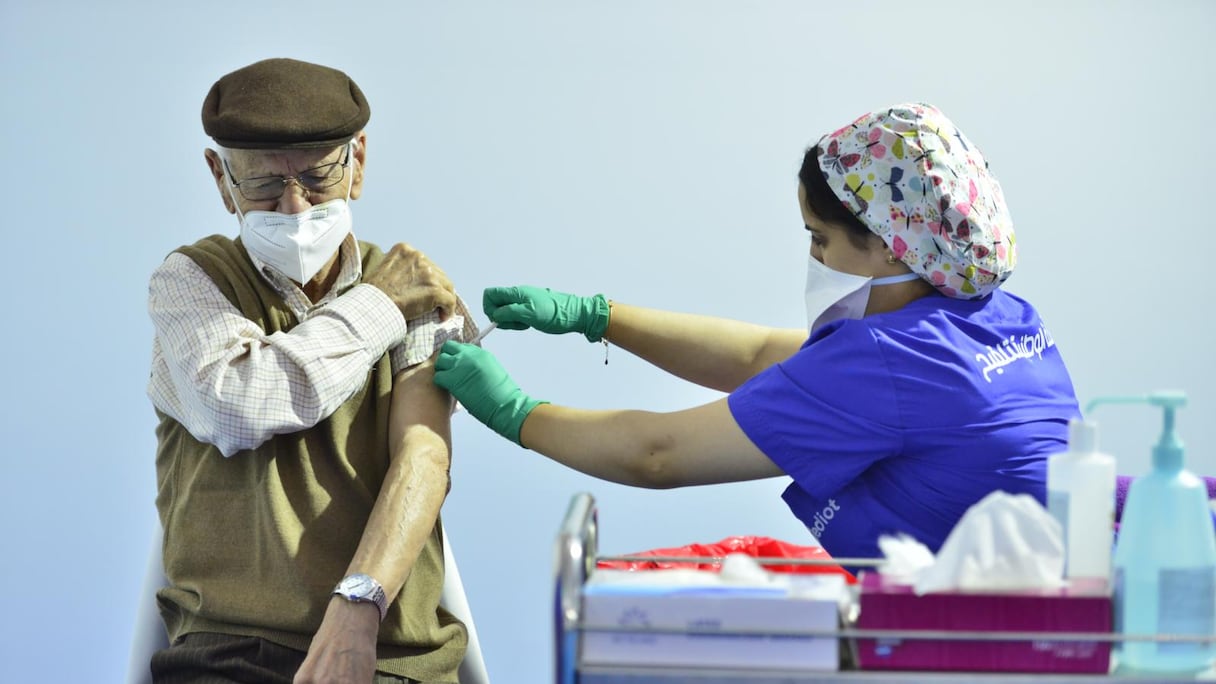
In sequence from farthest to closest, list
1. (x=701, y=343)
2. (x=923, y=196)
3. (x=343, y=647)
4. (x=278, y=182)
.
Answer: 1. (x=701, y=343)
2. (x=278, y=182)
3. (x=923, y=196)
4. (x=343, y=647)

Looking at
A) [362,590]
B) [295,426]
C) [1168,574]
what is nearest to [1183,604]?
[1168,574]

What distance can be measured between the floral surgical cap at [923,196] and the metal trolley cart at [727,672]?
0.81 metres

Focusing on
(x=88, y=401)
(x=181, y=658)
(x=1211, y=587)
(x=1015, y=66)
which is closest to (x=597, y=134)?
(x=1015, y=66)

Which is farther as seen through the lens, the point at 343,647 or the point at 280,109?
the point at 280,109

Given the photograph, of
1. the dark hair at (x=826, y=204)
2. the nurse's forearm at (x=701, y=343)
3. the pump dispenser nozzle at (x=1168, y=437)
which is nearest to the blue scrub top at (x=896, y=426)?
the dark hair at (x=826, y=204)

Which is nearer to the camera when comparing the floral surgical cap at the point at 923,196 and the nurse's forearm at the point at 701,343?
the floral surgical cap at the point at 923,196

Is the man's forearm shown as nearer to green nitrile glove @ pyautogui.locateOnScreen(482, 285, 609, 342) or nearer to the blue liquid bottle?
green nitrile glove @ pyautogui.locateOnScreen(482, 285, 609, 342)

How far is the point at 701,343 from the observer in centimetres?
264

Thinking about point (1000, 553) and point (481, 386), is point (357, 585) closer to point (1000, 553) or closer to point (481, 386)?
point (481, 386)

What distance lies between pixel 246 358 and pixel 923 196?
1041mm

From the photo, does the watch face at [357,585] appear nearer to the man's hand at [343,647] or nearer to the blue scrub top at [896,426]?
the man's hand at [343,647]

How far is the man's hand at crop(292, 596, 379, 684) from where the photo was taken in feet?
6.13

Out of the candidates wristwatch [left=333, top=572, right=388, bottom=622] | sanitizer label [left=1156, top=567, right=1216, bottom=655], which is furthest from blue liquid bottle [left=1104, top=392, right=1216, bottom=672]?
wristwatch [left=333, top=572, right=388, bottom=622]

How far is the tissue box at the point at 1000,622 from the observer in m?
1.32
